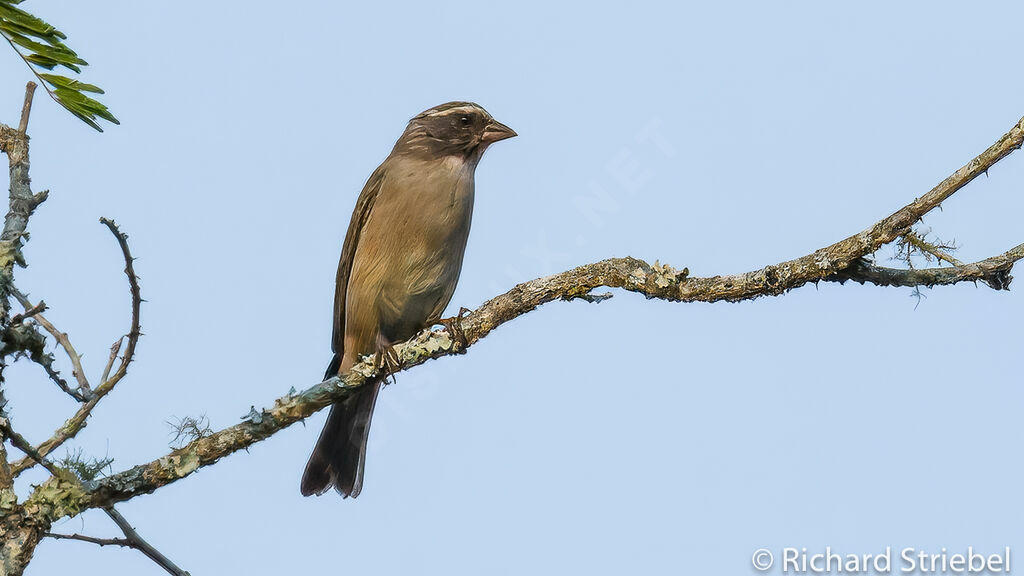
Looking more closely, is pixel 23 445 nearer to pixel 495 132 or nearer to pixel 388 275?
pixel 388 275

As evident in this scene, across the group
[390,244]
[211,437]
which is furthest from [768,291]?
[390,244]

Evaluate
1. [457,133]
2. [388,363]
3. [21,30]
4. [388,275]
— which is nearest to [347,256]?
[388,275]

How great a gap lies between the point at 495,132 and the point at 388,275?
1177 millimetres

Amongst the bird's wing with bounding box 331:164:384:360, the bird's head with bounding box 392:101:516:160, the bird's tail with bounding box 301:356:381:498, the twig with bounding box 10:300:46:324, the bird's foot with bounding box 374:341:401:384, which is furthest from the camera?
the bird's head with bounding box 392:101:516:160

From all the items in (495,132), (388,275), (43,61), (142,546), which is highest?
(495,132)

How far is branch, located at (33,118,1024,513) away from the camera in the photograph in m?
3.56

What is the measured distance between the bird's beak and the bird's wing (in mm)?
656

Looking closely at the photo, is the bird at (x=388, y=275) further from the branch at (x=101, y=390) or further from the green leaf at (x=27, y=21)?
the green leaf at (x=27, y=21)

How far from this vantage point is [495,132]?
636 centimetres

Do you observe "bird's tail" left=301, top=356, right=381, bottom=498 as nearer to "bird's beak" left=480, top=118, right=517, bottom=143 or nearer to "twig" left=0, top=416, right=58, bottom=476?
"bird's beak" left=480, top=118, right=517, bottom=143

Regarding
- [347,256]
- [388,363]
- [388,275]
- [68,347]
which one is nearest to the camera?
[68,347]

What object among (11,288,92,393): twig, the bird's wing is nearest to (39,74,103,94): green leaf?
(11,288,92,393): twig

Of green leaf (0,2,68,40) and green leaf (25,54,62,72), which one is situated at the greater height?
green leaf (0,2,68,40)

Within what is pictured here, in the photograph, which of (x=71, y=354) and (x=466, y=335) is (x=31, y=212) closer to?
(x=71, y=354)
